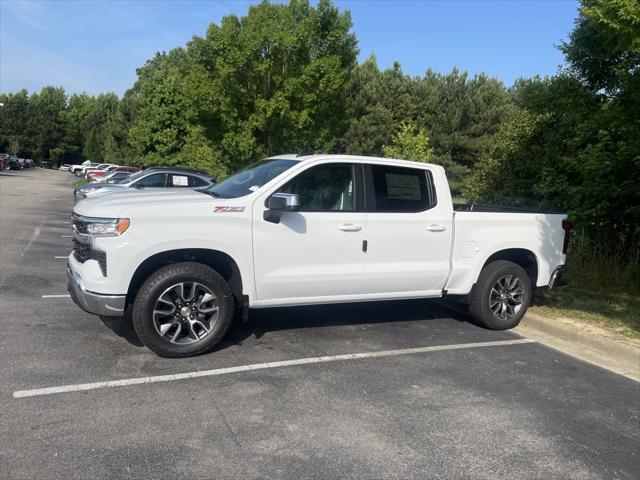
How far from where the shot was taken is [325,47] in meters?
21.4

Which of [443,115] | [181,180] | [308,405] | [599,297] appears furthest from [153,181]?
[443,115]

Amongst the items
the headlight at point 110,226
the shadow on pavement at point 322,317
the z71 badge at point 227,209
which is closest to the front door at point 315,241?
the z71 badge at point 227,209

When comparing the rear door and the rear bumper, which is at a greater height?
the rear door

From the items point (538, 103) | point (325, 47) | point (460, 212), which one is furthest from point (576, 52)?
point (325, 47)

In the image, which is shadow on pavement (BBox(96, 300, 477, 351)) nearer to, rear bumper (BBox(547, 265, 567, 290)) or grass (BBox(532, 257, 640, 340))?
Result: rear bumper (BBox(547, 265, 567, 290))

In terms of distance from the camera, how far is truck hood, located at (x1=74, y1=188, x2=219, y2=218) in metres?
4.88

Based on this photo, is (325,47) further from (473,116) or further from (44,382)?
(473,116)

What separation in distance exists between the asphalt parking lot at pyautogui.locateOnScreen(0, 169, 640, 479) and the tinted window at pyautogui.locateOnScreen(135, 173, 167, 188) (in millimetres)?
10467

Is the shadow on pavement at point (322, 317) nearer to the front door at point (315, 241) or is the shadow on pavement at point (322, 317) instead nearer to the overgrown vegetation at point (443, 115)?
the front door at point (315, 241)

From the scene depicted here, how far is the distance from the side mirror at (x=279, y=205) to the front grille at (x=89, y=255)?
1465mm

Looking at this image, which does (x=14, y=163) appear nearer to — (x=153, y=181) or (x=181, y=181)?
(x=153, y=181)

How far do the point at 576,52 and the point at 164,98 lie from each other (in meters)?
32.1

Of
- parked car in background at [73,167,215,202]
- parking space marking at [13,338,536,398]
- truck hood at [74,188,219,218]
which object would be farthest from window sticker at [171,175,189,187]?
parking space marking at [13,338,536,398]

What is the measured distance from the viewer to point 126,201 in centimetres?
507
